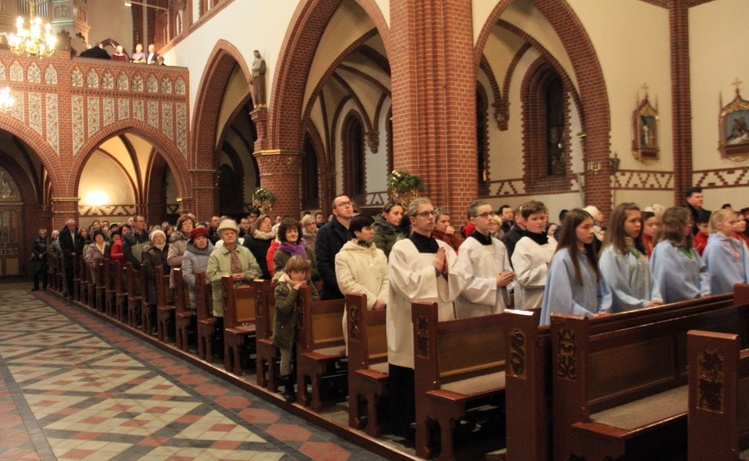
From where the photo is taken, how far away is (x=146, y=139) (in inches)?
779

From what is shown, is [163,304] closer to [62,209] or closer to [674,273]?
[674,273]

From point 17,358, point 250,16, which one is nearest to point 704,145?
point 250,16

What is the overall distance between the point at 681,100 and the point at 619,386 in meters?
12.8

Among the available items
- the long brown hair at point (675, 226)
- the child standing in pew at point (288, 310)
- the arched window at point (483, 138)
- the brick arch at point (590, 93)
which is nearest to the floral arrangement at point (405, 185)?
the child standing in pew at point (288, 310)

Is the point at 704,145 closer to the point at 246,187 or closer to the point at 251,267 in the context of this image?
the point at 251,267

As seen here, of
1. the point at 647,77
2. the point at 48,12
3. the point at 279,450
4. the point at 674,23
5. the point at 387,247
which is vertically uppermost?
the point at 48,12

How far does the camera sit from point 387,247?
245 inches

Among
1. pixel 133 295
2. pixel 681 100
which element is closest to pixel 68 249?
pixel 133 295

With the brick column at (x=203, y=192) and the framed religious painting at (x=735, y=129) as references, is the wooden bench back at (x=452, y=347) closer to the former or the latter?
the framed religious painting at (x=735, y=129)

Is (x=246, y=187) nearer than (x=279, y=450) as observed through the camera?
No

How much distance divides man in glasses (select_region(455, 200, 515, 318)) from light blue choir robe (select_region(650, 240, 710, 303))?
1288 millimetres

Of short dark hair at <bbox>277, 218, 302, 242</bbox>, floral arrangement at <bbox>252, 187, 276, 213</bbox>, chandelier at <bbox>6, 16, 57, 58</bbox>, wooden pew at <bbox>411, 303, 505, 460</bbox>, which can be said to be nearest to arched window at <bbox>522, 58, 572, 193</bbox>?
floral arrangement at <bbox>252, 187, 276, 213</bbox>

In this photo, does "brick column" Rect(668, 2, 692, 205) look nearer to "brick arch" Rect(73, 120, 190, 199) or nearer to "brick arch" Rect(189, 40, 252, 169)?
"brick arch" Rect(189, 40, 252, 169)

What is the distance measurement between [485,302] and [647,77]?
1147 centimetres
